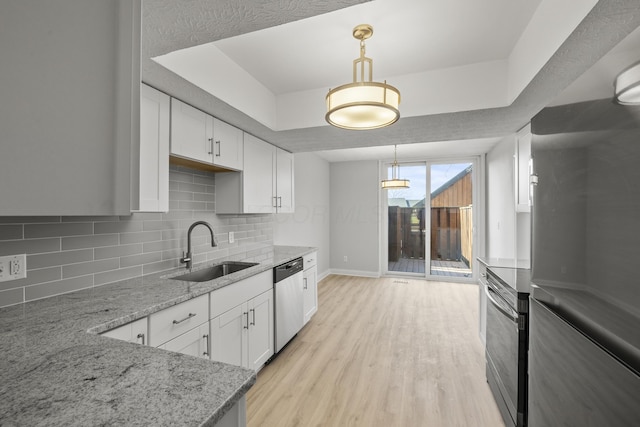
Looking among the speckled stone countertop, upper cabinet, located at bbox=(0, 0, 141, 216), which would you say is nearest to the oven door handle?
the speckled stone countertop

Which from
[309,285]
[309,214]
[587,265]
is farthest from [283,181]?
[587,265]

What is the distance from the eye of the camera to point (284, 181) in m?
3.65

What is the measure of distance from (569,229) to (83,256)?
2.36m

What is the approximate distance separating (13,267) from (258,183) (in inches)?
75.3

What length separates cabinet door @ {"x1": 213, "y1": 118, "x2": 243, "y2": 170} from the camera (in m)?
2.42

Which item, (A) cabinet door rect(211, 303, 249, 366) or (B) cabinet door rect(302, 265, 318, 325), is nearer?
(A) cabinet door rect(211, 303, 249, 366)

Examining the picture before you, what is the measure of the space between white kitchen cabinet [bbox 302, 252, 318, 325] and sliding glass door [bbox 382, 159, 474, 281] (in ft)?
9.60

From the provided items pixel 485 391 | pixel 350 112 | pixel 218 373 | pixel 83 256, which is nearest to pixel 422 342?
pixel 485 391

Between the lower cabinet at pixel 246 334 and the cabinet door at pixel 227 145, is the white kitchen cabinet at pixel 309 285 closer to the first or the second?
the lower cabinet at pixel 246 334

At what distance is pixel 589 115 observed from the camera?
774mm

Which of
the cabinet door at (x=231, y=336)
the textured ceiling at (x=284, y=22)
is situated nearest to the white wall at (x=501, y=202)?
the textured ceiling at (x=284, y=22)

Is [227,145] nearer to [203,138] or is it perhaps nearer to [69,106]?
[203,138]

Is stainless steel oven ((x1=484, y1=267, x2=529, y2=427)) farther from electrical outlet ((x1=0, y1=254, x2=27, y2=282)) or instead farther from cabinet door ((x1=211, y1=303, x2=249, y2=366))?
electrical outlet ((x1=0, y1=254, x2=27, y2=282))

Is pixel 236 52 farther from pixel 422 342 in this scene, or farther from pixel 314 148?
pixel 422 342
